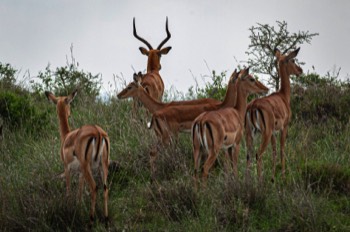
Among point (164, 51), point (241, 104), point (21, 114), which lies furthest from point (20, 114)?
point (241, 104)

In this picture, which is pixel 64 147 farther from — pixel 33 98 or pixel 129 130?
pixel 33 98

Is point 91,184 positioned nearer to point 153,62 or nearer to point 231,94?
point 231,94

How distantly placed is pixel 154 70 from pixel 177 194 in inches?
251

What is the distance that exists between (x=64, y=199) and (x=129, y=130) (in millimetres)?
2879

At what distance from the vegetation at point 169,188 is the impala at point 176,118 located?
198 mm

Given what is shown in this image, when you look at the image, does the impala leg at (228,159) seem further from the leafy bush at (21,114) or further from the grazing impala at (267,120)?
Answer: the leafy bush at (21,114)

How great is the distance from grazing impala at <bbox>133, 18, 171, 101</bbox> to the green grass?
198cm

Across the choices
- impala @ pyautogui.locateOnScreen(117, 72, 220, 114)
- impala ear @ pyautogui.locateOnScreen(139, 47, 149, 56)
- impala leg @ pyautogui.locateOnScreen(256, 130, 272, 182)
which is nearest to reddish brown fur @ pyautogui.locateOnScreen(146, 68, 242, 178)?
impala @ pyautogui.locateOnScreen(117, 72, 220, 114)

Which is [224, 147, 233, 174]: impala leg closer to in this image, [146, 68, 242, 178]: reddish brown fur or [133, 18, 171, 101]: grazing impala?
[146, 68, 242, 178]: reddish brown fur

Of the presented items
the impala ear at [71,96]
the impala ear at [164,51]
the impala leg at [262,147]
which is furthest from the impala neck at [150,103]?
the impala ear at [164,51]

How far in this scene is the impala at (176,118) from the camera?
1041 cm

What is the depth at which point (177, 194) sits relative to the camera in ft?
29.1

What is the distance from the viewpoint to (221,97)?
46.8 feet

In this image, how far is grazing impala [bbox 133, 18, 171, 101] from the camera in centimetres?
1341
